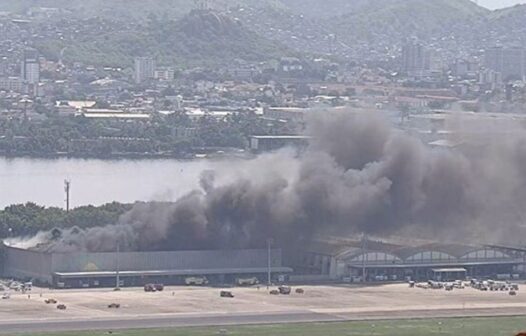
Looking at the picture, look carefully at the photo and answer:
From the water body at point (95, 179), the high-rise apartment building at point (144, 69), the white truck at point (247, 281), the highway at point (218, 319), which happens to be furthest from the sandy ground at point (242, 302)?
the high-rise apartment building at point (144, 69)

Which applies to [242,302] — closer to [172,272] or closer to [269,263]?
[172,272]

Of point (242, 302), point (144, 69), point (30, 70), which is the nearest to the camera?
point (242, 302)

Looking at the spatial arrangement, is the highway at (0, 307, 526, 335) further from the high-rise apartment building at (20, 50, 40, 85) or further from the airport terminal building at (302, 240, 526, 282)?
the high-rise apartment building at (20, 50, 40, 85)

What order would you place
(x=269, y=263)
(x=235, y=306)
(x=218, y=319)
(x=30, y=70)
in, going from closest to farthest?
(x=218, y=319)
(x=235, y=306)
(x=269, y=263)
(x=30, y=70)

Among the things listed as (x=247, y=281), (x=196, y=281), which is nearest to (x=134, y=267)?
(x=196, y=281)

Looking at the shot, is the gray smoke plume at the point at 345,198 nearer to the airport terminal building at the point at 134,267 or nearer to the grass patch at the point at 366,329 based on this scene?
the airport terminal building at the point at 134,267

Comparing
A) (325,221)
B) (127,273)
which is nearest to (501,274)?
(325,221)
